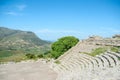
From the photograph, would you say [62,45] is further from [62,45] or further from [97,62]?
[97,62]

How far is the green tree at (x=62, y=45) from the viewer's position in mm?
33188

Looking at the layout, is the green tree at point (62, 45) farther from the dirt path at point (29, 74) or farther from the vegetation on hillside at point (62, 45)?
the dirt path at point (29, 74)

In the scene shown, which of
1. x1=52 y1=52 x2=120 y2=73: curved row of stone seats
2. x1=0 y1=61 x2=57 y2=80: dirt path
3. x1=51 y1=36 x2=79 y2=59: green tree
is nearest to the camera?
x1=52 y1=52 x2=120 y2=73: curved row of stone seats

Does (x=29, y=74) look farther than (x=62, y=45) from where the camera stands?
No

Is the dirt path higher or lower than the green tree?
lower

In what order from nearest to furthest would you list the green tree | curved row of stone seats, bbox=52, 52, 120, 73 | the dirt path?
curved row of stone seats, bbox=52, 52, 120, 73 → the dirt path → the green tree

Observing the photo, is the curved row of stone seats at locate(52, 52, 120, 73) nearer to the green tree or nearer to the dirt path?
the dirt path

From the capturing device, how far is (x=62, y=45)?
33.4 meters

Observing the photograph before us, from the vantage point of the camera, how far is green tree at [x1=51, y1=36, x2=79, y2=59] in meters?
33.2

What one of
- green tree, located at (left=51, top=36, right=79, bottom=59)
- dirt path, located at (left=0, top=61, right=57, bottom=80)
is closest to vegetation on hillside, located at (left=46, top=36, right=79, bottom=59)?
green tree, located at (left=51, top=36, right=79, bottom=59)

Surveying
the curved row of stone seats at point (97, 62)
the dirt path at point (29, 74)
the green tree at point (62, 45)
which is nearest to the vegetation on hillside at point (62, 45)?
the green tree at point (62, 45)

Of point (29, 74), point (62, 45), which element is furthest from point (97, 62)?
point (62, 45)

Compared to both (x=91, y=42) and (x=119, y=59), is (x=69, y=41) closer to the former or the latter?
(x=91, y=42)

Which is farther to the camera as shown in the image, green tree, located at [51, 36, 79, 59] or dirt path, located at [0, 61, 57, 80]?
green tree, located at [51, 36, 79, 59]
